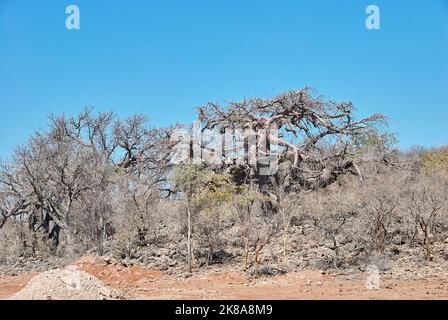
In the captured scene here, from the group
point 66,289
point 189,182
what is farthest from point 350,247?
point 66,289

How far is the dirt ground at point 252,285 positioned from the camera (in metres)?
10.4

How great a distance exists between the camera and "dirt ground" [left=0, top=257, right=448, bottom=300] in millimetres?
10383

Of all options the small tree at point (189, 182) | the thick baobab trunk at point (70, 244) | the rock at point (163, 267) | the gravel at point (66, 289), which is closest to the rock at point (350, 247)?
the small tree at point (189, 182)

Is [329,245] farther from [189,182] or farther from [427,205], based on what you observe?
[189,182]

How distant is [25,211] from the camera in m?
23.6

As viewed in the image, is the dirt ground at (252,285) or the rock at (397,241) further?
the rock at (397,241)

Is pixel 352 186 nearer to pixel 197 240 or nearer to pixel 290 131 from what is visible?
pixel 290 131

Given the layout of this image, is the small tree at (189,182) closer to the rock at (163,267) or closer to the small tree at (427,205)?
the rock at (163,267)

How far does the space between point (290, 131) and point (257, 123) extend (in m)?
1.79

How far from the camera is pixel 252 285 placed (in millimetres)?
12844

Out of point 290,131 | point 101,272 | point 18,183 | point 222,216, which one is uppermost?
point 290,131

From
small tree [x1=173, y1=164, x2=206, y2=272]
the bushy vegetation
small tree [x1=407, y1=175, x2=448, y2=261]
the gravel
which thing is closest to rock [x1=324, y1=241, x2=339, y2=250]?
the bushy vegetation

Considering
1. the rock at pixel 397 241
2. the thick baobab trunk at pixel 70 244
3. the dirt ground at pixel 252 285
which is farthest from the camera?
the thick baobab trunk at pixel 70 244
